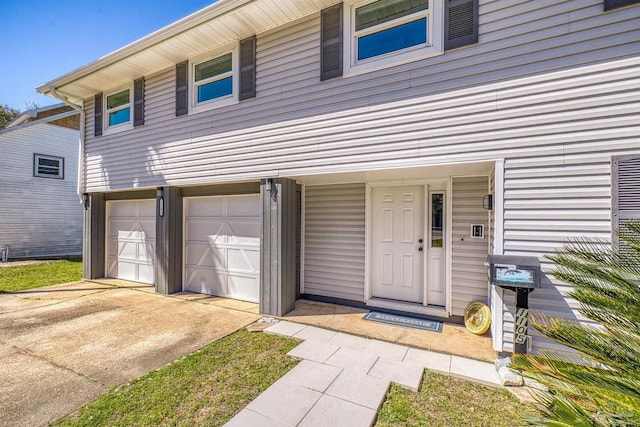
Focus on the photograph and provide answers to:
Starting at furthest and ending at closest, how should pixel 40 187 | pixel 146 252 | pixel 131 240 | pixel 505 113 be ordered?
pixel 40 187, pixel 131 240, pixel 146 252, pixel 505 113

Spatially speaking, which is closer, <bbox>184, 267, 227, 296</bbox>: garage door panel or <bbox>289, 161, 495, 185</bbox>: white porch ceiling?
<bbox>289, 161, 495, 185</bbox>: white porch ceiling

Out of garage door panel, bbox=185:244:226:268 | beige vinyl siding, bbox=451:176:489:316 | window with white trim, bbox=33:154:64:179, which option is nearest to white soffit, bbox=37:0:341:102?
beige vinyl siding, bbox=451:176:489:316

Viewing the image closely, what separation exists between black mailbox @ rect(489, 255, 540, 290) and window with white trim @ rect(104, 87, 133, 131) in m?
7.67

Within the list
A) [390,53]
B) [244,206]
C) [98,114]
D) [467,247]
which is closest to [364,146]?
[390,53]

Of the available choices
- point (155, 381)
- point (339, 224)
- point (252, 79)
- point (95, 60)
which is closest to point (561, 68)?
point (339, 224)

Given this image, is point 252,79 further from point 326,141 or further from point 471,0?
point 471,0

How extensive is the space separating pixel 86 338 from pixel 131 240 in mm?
3755

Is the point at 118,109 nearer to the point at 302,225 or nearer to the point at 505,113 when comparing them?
the point at 302,225

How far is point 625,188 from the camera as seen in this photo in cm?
280

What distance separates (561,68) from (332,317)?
426 cm

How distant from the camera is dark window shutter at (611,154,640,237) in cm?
275

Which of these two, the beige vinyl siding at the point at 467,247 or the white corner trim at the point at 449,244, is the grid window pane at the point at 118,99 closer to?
the white corner trim at the point at 449,244

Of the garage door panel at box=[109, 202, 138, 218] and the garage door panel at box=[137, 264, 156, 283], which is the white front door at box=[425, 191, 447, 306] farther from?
the garage door panel at box=[109, 202, 138, 218]

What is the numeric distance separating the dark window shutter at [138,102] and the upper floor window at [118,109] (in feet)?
1.27
